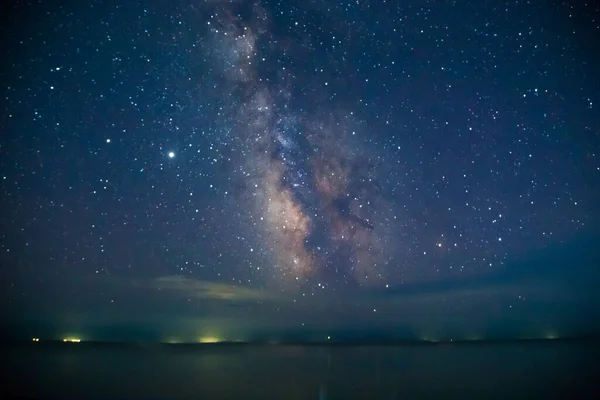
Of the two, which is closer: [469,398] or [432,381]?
[469,398]

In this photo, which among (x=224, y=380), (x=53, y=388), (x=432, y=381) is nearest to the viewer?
(x=53, y=388)

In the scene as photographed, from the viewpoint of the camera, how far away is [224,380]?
24.5 metres

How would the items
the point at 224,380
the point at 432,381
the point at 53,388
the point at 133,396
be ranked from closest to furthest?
the point at 133,396
the point at 53,388
the point at 432,381
the point at 224,380

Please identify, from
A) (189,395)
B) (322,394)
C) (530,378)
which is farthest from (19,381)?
(530,378)

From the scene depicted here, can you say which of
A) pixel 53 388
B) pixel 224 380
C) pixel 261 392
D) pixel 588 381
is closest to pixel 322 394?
pixel 261 392

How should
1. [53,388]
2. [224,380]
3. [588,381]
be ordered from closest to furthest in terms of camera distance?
[53,388] < [588,381] < [224,380]

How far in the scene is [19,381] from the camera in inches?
831

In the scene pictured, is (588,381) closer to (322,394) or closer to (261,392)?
(322,394)

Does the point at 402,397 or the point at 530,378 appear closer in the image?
the point at 402,397

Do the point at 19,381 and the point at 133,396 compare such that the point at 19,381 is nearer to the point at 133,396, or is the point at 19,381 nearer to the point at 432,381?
the point at 133,396

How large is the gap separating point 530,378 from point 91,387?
79.8 feet

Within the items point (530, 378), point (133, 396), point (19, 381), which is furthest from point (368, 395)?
point (19, 381)

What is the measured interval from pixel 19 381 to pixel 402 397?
66.2ft

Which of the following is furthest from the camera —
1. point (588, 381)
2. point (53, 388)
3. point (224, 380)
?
point (224, 380)
